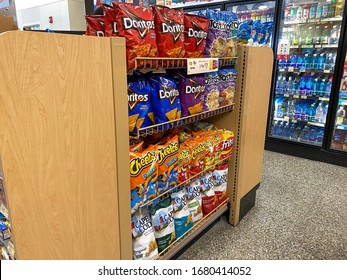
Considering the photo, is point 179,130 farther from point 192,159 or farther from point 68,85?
point 68,85

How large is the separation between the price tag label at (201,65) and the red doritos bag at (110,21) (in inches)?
17.6

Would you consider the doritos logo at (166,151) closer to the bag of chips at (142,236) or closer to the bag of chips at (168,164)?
the bag of chips at (168,164)

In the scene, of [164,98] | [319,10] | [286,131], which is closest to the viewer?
[164,98]

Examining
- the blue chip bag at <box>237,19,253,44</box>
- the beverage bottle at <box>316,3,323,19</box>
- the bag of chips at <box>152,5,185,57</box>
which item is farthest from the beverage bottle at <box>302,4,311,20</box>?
the bag of chips at <box>152,5,185,57</box>

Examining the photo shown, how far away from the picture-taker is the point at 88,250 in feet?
3.70

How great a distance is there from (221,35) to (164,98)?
0.66 metres

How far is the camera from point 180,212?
1.72m

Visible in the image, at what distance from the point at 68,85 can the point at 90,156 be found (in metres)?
0.28

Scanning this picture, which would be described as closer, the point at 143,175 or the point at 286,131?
the point at 143,175

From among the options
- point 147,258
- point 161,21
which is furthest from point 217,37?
point 147,258

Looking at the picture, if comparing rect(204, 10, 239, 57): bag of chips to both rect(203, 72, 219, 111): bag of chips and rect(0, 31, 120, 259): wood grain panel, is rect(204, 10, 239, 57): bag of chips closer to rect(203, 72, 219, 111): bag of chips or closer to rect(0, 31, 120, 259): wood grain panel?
rect(203, 72, 219, 111): bag of chips

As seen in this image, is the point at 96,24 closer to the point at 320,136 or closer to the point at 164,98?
the point at 164,98

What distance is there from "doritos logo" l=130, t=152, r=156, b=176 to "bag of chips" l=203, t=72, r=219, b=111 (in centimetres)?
54

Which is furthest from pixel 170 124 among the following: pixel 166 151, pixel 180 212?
pixel 180 212
